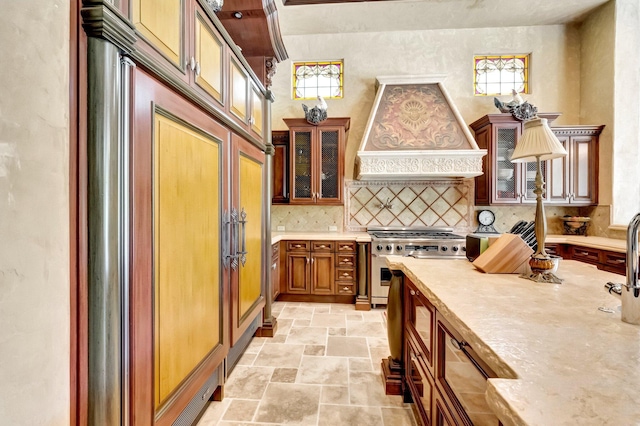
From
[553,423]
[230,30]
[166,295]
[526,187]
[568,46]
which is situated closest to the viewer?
[553,423]

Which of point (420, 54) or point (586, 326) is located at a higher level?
point (420, 54)

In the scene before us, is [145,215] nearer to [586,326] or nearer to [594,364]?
[594,364]

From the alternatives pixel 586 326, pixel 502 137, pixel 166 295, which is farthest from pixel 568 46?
pixel 166 295

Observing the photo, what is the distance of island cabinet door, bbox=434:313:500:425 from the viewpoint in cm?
79

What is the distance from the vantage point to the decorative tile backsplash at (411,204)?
4156mm

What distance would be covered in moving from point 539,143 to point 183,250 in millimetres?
1743

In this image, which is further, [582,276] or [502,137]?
[502,137]

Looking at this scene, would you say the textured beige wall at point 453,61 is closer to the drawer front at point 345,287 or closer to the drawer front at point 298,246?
the drawer front at point 298,246

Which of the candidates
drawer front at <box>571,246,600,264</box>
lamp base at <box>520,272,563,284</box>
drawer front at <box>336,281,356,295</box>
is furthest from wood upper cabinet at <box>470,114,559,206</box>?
lamp base at <box>520,272,563,284</box>

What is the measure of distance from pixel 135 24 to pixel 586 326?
1.71 meters

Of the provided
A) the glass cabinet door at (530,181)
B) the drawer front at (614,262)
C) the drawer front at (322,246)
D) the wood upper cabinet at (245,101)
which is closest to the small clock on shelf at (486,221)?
the glass cabinet door at (530,181)

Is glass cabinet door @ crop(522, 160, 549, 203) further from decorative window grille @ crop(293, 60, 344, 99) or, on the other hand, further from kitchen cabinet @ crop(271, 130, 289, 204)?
kitchen cabinet @ crop(271, 130, 289, 204)

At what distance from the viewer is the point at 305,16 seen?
152 inches

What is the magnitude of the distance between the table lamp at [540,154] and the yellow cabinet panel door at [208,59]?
63.1 inches
